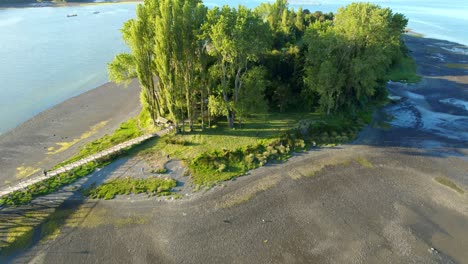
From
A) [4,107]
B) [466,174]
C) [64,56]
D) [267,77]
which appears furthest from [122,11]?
[466,174]

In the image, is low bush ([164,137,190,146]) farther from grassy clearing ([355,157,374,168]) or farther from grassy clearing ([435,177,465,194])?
grassy clearing ([435,177,465,194])

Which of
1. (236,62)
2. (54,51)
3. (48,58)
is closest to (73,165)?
(236,62)

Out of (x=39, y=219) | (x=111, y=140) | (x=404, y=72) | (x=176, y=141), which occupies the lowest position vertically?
(x=39, y=219)

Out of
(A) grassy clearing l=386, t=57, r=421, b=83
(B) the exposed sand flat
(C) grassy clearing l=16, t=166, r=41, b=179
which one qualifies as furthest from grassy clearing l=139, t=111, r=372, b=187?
(A) grassy clearing l=386, t=57, r=421, b=83

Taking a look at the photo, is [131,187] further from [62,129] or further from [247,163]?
[62,129]

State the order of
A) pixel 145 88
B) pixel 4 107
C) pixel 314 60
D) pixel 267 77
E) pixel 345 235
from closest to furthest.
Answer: pixel 345 235 → pixel 145 88 → pixel 314 60 → pixel 267 77 → pixel 4 107

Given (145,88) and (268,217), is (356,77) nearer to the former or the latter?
(268,217)
